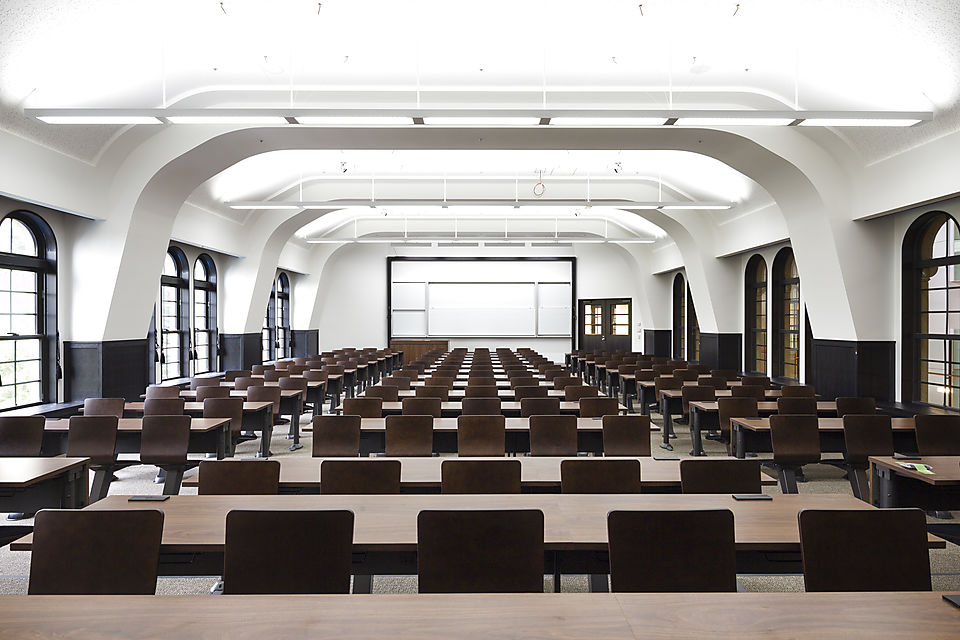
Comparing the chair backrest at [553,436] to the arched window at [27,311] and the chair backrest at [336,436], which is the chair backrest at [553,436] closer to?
the chair backrest at [336,436]

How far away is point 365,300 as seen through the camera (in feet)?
71.7

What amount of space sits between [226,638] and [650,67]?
722 cm

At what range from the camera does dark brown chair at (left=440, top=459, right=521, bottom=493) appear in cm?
358

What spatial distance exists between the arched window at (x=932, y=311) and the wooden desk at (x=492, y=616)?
25.2 feet

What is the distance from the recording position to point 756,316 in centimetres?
1423

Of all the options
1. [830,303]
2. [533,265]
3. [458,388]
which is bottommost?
[458,388]

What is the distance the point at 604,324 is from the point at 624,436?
1702 centimetres

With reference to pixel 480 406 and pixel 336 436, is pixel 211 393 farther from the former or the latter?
pixel 480 406

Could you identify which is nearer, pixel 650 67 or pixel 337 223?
pixel 650 67

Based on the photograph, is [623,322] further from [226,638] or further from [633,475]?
[226,638]

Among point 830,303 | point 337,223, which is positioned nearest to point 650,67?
point 830,303

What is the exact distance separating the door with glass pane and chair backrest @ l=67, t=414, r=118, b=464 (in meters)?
17.6

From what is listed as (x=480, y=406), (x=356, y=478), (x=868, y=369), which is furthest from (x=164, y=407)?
(x=868, y=369)

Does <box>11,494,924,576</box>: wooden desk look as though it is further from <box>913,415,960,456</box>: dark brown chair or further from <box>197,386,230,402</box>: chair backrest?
<box>197,386,230,402</box>: chair backrest
